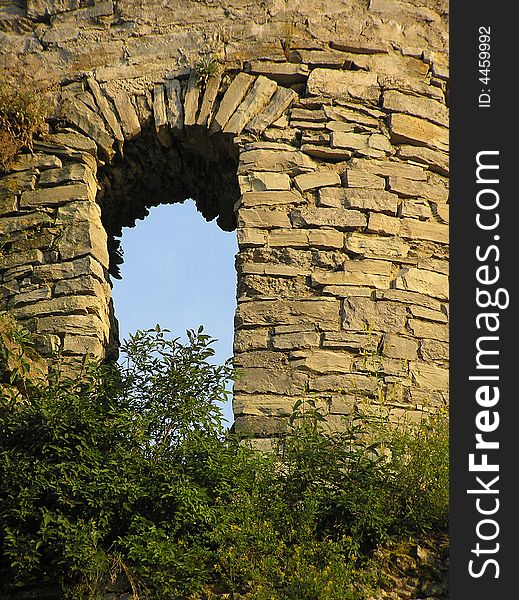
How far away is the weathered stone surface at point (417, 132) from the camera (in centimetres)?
750

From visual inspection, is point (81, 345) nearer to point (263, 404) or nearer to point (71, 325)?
point (71, 325)

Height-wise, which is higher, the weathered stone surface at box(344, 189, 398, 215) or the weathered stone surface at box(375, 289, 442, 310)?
the weathered stone surface at box(344, 189, 398, 215)

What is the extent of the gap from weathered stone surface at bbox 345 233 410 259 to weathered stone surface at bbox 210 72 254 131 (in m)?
1.11

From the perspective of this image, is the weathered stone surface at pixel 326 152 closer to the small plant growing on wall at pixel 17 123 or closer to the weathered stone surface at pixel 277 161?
the weathered stone surface at pixel 277 161

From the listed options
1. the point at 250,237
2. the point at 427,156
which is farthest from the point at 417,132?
the point at 250,237

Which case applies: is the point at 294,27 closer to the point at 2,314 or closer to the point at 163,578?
the point at 2,314

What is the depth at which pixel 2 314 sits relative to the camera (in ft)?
23.2

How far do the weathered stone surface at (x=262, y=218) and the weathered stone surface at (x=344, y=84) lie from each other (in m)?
0.88

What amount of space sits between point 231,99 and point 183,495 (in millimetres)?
2898

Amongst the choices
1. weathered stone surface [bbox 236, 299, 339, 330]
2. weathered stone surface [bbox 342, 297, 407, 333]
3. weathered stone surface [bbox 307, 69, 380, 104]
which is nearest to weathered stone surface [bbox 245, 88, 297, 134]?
weathered stone surface [bbox 307, 69, 380, 104]

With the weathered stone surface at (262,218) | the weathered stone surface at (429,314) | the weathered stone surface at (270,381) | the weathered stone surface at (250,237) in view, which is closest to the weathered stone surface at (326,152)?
the weathered stone surface at (262,218)

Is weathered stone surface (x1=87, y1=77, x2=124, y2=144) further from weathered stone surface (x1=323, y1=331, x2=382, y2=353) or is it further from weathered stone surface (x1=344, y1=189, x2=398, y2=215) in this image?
weathered stone surface (x1=323, y1=331, x2=382, y2=353)

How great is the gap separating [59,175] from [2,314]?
1018 mm

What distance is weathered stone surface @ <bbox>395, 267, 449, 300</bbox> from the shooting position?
7086mm
